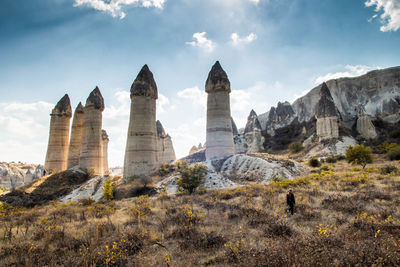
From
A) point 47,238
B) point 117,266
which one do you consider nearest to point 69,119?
point 47,238

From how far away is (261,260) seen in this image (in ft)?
12.0

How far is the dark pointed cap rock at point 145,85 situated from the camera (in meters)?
20.1

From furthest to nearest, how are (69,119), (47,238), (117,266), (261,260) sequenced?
(69,119), (47,238), (117,266), (261,260)

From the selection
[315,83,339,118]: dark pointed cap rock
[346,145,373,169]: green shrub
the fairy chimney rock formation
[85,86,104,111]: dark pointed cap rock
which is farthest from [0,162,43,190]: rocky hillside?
[315,83,339,118]: dark pointed cap rock

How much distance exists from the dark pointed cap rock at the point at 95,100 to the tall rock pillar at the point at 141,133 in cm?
695

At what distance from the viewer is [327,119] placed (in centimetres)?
4134

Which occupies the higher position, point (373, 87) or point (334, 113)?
point (373, 87)

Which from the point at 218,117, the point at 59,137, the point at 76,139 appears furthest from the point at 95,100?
the point at 218,117

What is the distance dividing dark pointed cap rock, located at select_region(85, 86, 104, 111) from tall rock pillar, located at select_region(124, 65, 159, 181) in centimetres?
695

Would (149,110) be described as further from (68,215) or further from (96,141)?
(68,215)

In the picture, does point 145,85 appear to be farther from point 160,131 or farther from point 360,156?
point 160,131

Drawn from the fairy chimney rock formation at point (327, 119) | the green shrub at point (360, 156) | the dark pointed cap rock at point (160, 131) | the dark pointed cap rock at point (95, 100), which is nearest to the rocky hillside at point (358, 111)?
Answer: the fairy chimney rock formation at point (327, 119)

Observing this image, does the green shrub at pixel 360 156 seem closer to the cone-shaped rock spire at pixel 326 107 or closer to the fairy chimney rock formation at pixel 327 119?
the fairy chimney rock formation at pixel 327 119

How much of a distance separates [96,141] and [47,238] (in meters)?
19.8
